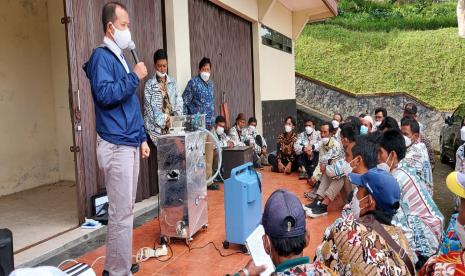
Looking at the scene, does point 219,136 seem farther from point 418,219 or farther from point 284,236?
point 284,236

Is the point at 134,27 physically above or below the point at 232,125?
above

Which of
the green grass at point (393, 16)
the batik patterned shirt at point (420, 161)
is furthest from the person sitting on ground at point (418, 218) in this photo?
the green grass at point (393, 16)

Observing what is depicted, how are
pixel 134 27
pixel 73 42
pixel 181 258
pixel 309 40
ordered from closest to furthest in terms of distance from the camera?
pixel 181 258, pixel 73 42, pixel 134 27, pixel 309 40

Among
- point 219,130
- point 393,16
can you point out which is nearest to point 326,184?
point 219,130

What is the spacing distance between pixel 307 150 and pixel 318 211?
2281 mm

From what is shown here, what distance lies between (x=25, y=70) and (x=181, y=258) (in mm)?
4174

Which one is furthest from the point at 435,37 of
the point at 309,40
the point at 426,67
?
the point at 309,40

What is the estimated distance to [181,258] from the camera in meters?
3.54

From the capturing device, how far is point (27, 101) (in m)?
6.18

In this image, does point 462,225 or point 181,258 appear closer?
point 462,225

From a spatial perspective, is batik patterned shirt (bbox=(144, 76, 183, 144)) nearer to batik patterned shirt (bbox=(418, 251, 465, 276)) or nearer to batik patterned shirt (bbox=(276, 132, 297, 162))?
batik patterned shirt (bbox=(276, 132, 297, 162))

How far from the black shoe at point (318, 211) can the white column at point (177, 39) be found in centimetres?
242

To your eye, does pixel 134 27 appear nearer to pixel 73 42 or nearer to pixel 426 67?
pixel 73 42

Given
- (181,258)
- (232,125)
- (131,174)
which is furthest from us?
(232,125)
